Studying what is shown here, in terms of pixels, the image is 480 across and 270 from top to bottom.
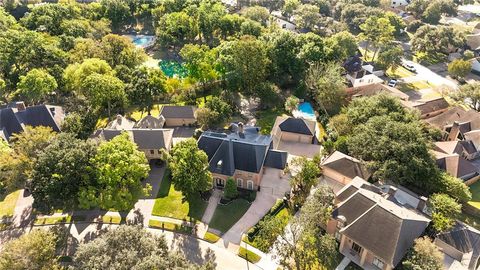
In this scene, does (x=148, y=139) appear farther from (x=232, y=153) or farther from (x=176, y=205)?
(x=232, y=153)

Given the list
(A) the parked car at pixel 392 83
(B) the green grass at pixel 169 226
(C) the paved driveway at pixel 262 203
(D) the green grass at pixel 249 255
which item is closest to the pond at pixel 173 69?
(C) the paved driveway at pixel 262 203

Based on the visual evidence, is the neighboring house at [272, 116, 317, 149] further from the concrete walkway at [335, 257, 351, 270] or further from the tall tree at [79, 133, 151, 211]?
the tall tree at [79, 133, 151, 211]

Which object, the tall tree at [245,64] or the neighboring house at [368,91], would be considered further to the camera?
the neighboring house at [368,91]

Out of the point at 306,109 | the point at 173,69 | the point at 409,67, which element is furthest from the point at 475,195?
the point at 173,69

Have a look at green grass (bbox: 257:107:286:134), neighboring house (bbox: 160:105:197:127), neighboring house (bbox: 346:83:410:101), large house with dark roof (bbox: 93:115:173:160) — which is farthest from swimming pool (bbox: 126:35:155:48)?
neighboring house (bbox: 346:83:410:101)

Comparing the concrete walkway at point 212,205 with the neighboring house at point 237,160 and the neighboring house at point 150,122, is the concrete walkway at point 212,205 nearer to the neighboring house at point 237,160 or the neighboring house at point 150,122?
the neighboring house at point 237,160

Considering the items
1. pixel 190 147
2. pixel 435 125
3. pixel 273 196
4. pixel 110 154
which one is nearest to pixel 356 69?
pixel 435 125
